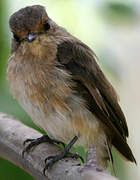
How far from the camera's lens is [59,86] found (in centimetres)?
317

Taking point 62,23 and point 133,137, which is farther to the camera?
point 133,137

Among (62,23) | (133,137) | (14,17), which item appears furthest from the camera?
Answer: (133,137)

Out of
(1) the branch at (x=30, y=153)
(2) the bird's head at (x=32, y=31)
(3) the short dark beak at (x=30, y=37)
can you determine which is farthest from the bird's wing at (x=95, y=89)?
(1) the branch at (x=30, y=153)

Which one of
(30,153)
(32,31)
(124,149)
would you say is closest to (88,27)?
(32,31)

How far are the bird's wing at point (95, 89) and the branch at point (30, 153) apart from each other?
1.14 ft

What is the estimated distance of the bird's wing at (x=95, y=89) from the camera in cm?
324

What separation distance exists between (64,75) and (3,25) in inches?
19.6

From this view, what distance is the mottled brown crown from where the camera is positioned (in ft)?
10.3

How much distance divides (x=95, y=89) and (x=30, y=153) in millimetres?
549

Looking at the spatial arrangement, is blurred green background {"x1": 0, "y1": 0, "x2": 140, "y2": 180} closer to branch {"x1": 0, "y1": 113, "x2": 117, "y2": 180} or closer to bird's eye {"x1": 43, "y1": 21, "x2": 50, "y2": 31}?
branch {"x1": 0, "y1": 113, "x2": 117, "y2": 180}

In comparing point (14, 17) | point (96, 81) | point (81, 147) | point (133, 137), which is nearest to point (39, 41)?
point (14, 17)

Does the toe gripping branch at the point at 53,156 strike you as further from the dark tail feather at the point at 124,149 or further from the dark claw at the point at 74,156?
the dark tail feather at the point at 124,149

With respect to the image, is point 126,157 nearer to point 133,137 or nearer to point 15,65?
point 15,65

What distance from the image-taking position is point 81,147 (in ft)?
10.9
